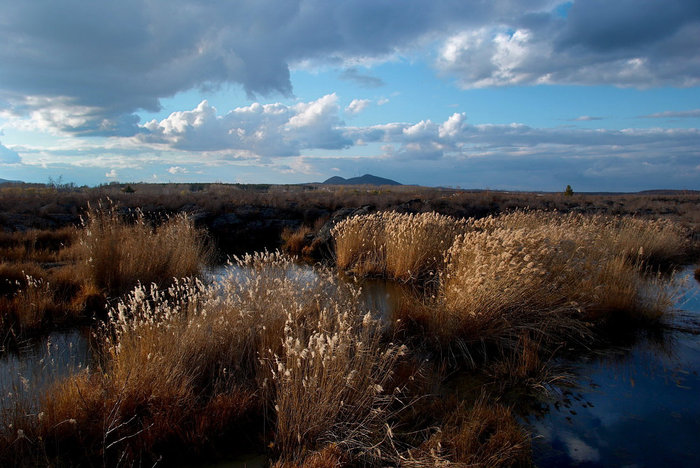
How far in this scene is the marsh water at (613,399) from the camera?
389 cm

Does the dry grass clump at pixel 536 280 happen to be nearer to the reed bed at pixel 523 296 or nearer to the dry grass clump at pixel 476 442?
the reed bed at pixel 523 296

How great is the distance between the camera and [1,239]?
491 inches

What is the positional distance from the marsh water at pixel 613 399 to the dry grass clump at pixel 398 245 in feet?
14.2

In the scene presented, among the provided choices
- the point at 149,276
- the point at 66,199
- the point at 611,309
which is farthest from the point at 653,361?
the point at 66,199

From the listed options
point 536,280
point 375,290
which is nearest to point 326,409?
point 536,280

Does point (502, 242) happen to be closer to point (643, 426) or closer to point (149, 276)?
point (643, 426)

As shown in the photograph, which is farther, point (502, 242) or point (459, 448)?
point (502, 242)

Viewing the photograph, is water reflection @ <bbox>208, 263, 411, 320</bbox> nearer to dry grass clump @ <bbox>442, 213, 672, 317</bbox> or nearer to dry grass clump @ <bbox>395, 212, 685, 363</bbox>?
dry grass clump @ <bbox>395, 212, 685, 363</bbox>

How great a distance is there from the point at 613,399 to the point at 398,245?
20.7 ft

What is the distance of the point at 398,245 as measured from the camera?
35.2 feet

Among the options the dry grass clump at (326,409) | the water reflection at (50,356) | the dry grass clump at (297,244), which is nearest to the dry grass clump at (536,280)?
the dry grass clump at (326,409)

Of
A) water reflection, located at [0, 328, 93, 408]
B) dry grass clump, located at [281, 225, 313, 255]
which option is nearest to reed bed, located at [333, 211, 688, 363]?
water reflection, located at [0, 328, 93, 408]

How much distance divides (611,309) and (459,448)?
517 cm

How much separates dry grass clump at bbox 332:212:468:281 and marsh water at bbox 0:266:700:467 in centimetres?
433
